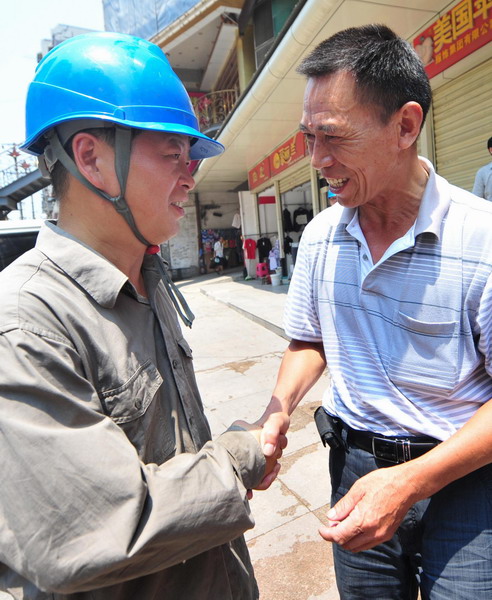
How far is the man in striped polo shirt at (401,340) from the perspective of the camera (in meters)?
1.15

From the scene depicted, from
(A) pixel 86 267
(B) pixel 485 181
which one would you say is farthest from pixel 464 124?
(A) pixel 86 267

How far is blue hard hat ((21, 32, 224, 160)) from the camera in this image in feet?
3.37

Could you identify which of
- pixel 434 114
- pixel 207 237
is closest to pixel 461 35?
pixel 434 114

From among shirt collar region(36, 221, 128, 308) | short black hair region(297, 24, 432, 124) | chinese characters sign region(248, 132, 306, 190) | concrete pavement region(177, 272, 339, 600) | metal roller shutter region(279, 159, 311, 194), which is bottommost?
concrete pavement region(177, 272, 339, 600)

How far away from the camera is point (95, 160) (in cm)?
107

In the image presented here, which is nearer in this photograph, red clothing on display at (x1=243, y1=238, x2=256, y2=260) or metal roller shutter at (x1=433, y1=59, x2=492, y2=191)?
metal roller shutter at (x1=433, y1=59, x2=492, y2=191)

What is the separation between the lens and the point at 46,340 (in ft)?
2.73

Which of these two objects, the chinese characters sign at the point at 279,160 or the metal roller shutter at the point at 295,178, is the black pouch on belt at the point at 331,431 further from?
the metal roller shutter at the point at 295,178

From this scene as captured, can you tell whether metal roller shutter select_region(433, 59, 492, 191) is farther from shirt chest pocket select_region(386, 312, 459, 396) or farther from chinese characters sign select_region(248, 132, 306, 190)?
shirt chest pocket select_region(386, 312, 459, 396)

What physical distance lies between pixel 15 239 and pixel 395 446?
193 inches

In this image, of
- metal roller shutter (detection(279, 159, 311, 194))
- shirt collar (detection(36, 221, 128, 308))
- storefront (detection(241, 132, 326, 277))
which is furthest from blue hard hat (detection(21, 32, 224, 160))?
metal roller shutter (detection(279, 159, 311, 194))

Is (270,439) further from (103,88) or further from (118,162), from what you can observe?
(103,88)

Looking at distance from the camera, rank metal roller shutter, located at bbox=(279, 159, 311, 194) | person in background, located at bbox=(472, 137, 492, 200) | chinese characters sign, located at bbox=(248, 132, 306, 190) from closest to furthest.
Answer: person in background, located at bbox=(472, 137, 492, 200)
chinese characters sign, located at bbox=(248, 132, 306, 190)
metal roller shutter, located at bbox=(279, 159, 311, 194)

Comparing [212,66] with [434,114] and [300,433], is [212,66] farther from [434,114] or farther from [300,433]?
[300,433]
